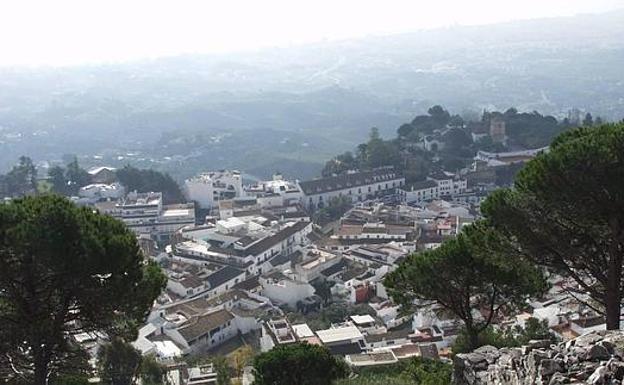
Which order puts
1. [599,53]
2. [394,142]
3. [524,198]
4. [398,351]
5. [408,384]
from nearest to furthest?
[524,198] → [408,384] → [398,351] → [394,142] → [599,53]

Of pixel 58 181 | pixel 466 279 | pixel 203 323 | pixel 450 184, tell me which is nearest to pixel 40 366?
pixel 466 279

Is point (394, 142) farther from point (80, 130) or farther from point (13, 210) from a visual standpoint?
point (80, 130)

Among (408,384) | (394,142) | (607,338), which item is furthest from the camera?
(394,142)

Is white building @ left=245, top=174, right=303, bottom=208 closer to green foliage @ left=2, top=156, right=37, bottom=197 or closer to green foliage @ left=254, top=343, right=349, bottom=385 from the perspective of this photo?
green foliage @ left=2, top=156, right=37, bottom=197

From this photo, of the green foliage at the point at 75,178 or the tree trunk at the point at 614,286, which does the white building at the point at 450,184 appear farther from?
the tree trunk at the point at 614,286

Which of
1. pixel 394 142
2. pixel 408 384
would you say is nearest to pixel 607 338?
pixel 408 384

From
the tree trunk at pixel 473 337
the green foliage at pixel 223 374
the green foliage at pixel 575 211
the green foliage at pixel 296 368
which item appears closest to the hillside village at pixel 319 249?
the tree trunk at pixel 473 337

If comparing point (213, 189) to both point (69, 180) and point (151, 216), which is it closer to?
point (151, 216)
